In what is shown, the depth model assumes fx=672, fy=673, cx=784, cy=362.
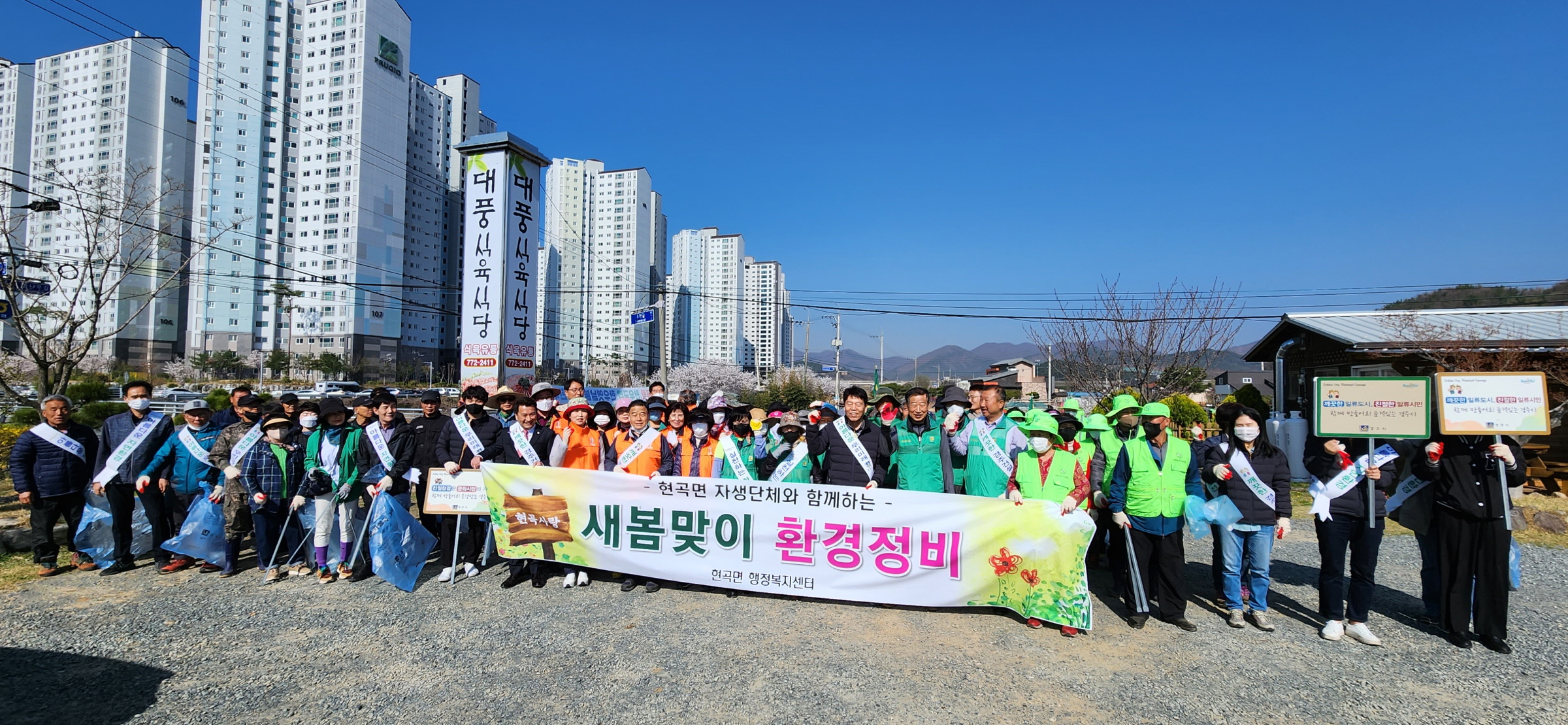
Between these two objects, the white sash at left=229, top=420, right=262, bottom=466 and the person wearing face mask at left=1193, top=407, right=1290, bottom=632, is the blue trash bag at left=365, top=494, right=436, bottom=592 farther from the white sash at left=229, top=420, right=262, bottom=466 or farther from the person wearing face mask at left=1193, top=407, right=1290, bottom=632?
the person wearing face mask at left=1193, top=407, right=1290, bottom=632

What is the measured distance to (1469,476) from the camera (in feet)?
14.7

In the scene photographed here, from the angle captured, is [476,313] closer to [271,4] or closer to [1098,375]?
[1098,375]

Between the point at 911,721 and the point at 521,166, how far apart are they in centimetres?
1176

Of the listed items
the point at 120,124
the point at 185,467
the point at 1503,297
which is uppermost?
the point at 120,124

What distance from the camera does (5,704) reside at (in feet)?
11.5

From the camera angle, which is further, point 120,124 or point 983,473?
point 120,124

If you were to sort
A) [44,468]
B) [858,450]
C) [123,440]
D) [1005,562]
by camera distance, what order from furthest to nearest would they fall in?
[123,440], [44,468], [858,450], [1005,562]

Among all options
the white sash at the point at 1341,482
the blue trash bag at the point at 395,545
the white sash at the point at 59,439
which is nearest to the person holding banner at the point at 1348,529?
the white sash at the point at 1341,482

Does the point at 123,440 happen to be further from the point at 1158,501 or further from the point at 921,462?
the point at 1158,501

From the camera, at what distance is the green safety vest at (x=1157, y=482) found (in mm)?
4730

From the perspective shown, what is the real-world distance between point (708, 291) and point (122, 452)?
9879 cm

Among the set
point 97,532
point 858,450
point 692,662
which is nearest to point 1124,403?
point 858,450

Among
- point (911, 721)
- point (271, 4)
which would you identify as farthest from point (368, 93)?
point (911, 721)

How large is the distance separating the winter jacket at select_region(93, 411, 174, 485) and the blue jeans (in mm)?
8646
